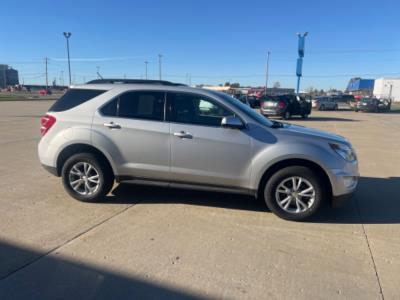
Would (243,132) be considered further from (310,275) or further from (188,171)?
(310,275)

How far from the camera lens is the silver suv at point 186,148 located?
15.6 ft

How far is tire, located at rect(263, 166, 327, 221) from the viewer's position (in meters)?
4.72

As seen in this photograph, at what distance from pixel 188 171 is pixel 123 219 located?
109 cm

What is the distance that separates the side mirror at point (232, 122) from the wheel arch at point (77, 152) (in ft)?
5.84

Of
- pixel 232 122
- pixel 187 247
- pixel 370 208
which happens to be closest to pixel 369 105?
pixel 370 208

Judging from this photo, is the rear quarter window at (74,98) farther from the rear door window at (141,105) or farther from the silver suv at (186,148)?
the rear door window at (141,105)

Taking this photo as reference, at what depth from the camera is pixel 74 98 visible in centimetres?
549

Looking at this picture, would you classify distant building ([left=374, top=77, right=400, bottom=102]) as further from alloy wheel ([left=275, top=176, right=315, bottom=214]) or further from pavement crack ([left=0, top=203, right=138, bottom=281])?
pavement crack ([left=0, top=203, right=138, bottom=281])

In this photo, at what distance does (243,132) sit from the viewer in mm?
4820

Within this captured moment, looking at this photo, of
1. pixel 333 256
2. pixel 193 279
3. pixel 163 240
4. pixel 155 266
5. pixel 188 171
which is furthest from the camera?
pixel 188 171

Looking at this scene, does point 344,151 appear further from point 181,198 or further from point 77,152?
point 77,152

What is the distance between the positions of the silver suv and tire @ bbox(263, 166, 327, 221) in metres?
0.01

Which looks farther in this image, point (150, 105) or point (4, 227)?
point (150, 105)

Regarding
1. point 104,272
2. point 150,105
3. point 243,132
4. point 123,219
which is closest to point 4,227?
point 123,219
